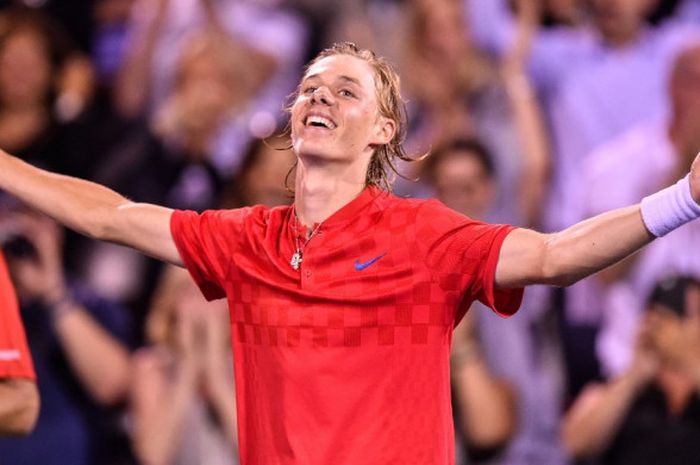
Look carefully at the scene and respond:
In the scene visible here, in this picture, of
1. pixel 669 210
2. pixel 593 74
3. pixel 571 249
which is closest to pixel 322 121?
pixel 571 249

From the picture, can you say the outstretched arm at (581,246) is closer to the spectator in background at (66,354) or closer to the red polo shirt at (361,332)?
the red polo shirt at (361,332)

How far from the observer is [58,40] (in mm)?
6090

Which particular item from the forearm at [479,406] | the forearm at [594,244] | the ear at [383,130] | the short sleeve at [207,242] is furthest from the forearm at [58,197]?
the forearm at [479,406]

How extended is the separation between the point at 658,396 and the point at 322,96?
261 cm

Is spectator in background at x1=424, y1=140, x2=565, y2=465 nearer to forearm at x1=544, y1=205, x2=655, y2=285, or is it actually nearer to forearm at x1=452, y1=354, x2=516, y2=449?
forearm at x1=452, y1=354, x2=516, y2=449

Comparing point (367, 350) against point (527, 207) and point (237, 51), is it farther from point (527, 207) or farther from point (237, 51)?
point (237, 51)

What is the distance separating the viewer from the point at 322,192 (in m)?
2.96

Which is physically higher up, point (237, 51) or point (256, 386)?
point (237, 51)

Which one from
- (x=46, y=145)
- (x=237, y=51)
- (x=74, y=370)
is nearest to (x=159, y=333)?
(x=74, y=370)

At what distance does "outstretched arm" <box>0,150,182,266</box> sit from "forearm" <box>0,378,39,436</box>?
46 centimetres

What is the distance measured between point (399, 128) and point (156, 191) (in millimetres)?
2873

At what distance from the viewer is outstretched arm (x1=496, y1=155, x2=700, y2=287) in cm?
241

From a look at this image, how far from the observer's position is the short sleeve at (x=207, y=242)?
2945 millimetres

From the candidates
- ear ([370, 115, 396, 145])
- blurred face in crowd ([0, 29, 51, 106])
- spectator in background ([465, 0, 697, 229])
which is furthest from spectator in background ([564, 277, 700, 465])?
blurred face in crowd ([0, 29, 51, 106])
